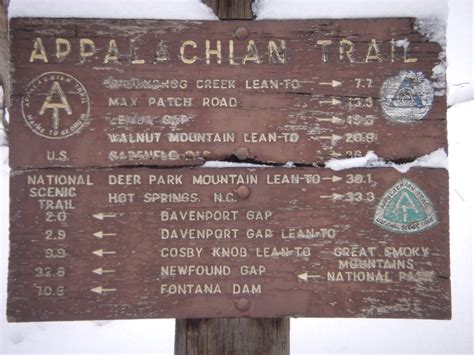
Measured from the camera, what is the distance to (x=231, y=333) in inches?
60.7

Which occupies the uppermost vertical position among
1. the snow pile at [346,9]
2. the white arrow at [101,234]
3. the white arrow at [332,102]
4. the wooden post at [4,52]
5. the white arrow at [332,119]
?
the snow pile at [346,9]

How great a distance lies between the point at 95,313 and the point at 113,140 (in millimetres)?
604

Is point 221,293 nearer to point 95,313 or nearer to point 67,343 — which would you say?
point 95,313

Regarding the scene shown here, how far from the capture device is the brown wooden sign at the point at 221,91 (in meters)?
1.46

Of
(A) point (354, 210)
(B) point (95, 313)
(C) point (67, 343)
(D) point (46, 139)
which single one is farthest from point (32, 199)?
(C) point (67, 343)

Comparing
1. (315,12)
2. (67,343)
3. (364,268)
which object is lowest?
(67,343)

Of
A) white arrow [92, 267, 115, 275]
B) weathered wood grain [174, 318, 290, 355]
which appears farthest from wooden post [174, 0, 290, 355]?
white arrow [92, 267, 115, 275]

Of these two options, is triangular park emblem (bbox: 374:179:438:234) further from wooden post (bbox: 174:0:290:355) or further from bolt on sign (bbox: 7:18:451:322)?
wooden post (bbox: 174:0:290:355)

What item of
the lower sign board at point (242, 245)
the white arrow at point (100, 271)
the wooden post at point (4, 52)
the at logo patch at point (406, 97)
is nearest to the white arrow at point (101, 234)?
the lower sign board at point (242, 245)

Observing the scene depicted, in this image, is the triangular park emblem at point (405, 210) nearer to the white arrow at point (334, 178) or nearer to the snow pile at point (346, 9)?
the white arrow at point (334, 178)

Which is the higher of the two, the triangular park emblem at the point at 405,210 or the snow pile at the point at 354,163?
the snow pile at the point at 354,163

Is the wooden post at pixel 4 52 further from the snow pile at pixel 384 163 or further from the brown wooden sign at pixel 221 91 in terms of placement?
the snow pile at pixel 384 163

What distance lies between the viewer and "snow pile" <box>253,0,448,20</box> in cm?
149

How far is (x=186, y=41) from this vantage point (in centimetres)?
148
